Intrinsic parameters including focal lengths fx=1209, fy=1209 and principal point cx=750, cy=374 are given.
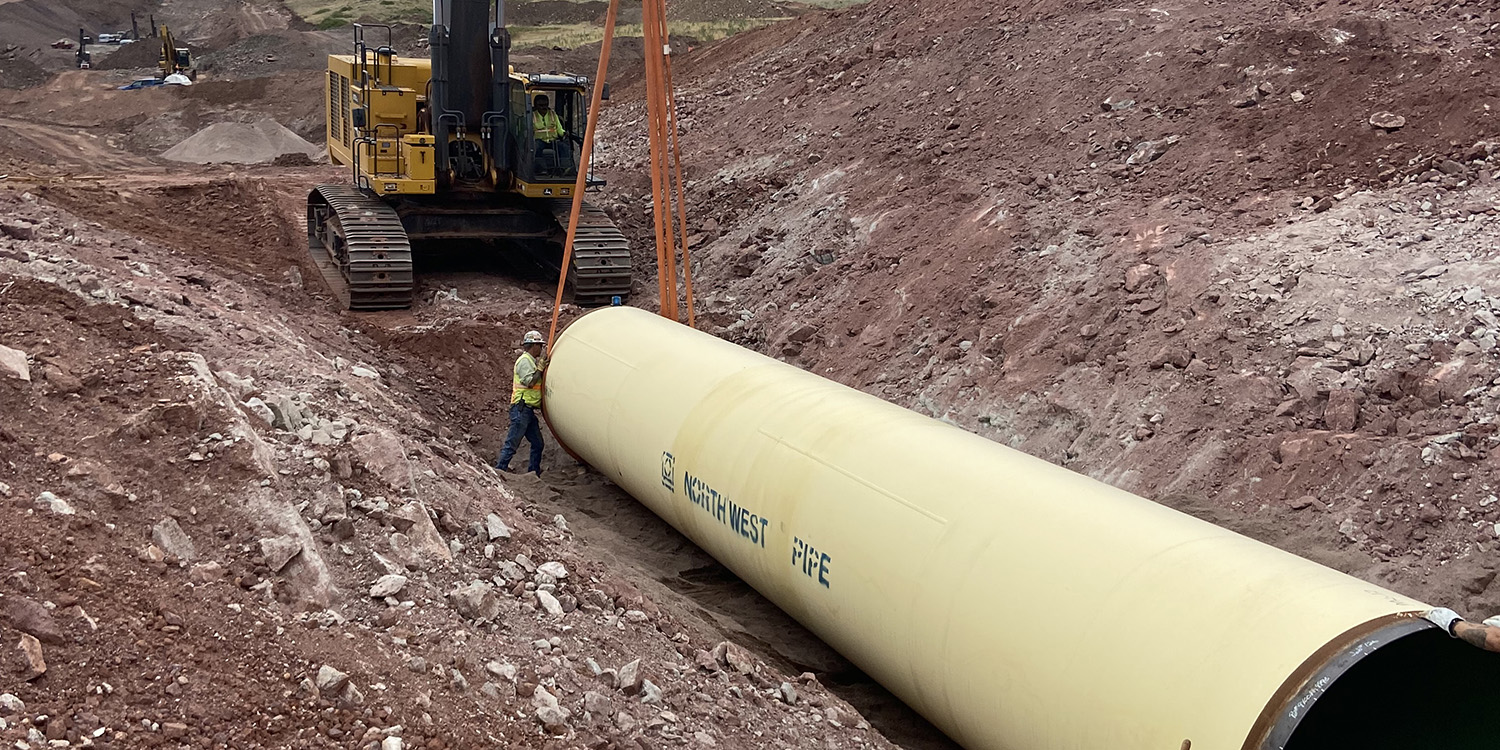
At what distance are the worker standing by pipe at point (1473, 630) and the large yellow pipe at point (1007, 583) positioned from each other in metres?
0.11

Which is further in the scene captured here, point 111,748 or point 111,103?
point 111,103

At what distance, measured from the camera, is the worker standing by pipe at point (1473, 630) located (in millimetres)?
4273

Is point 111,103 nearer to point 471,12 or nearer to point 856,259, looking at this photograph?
point 471,12

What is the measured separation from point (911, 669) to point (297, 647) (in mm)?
3056

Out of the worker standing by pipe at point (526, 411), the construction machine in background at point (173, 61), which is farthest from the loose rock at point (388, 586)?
the construction machine in background at point (173, 61)

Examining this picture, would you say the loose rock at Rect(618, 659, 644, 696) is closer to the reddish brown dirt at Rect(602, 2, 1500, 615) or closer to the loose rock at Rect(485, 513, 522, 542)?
the loose rock at Rect(485, 513, 522, 542)

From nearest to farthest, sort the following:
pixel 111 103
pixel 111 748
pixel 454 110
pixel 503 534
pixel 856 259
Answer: pixel 111 748 < pixel 503 534 < pixel 856 259 < pixel 454 110 < pixel 111 103

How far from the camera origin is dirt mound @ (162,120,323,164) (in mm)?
26812

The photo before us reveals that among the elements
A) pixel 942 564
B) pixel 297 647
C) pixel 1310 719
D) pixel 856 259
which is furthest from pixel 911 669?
pixel 856 259

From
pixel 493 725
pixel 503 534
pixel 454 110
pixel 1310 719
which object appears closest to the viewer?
pixel 493 725

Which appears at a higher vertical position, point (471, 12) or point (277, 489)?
point (471, 12)

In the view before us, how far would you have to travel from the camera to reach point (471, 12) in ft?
47.7

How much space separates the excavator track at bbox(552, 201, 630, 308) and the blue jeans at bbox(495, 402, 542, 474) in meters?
4.58

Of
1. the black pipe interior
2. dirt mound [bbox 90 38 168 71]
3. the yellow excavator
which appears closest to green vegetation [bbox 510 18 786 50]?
dirt mound [bbox 90 38 168 71]
